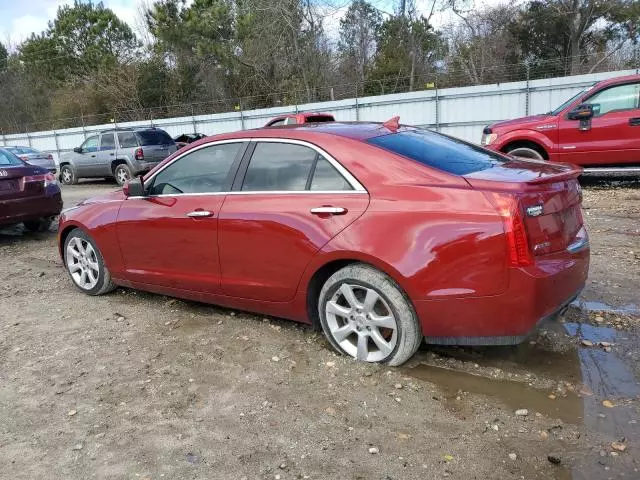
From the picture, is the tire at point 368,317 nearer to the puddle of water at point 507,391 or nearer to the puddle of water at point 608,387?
the puddle of water at point 507,391

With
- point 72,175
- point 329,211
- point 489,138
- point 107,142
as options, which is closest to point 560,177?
point 329,211

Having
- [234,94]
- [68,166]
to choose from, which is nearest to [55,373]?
[68,166]

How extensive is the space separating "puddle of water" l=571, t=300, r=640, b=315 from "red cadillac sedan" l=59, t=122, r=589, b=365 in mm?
1025

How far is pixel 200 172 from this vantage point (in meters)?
4.48

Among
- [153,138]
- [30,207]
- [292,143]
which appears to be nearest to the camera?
[292,143]

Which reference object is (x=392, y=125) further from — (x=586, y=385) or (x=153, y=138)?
(x=153, y=138)

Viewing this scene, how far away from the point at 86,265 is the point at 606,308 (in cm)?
459

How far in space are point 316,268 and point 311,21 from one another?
30.8 metres

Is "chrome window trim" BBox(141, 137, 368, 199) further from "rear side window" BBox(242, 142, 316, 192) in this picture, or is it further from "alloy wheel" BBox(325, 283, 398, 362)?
"alloy wheel" BBox(325, 283, 398, 362)

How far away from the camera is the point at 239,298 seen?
4223mm

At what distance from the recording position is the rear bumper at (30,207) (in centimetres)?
796

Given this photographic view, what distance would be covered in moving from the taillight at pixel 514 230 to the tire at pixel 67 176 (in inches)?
671

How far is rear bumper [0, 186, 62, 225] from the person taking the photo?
7.96m

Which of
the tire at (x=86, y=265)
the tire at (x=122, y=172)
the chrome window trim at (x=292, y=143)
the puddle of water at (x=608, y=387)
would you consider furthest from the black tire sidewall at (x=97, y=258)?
the tire at (x=122, y=172)
